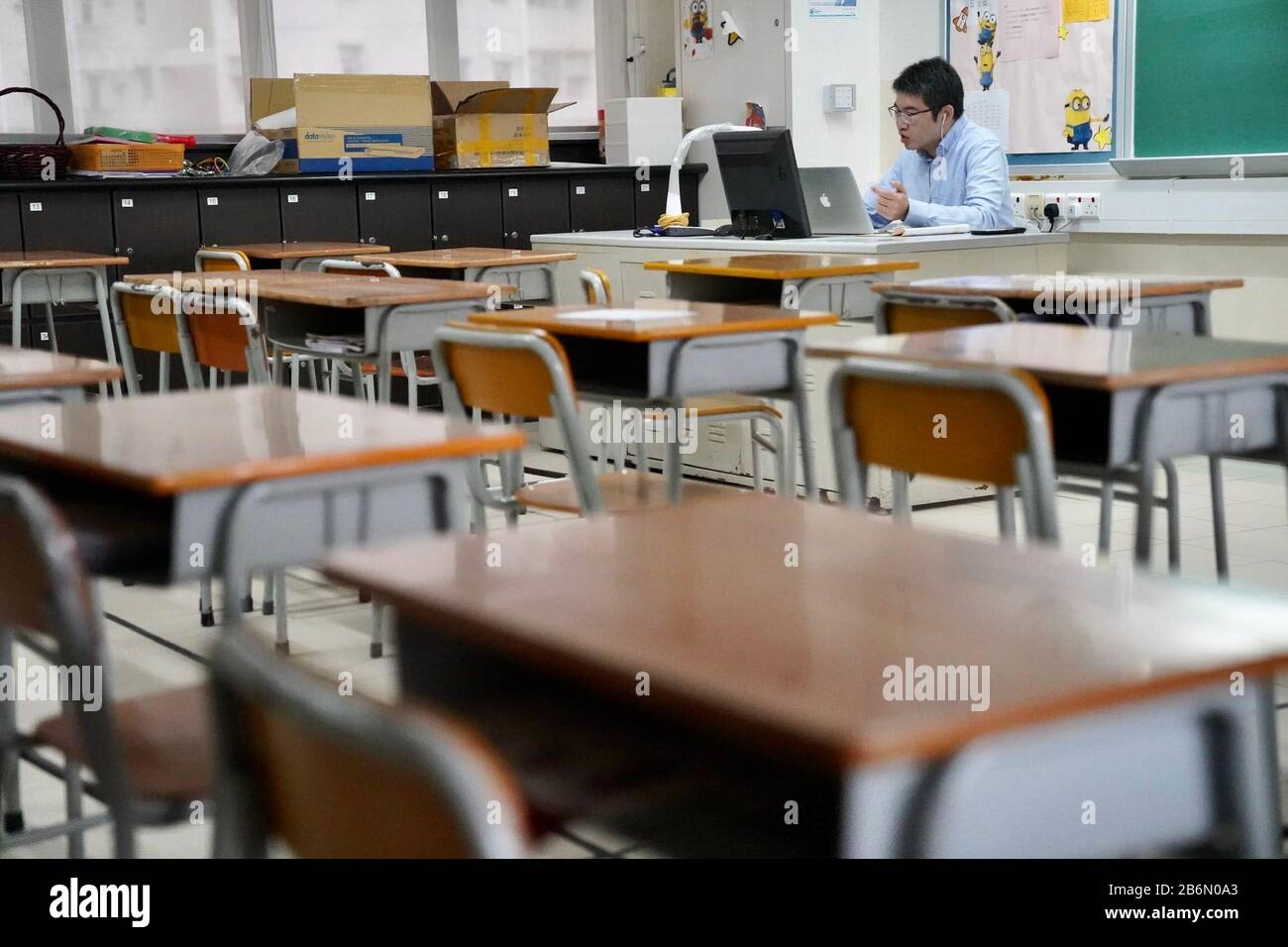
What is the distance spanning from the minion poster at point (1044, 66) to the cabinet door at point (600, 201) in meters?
1.70

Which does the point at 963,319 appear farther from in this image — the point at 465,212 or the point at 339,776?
the point at 465,212

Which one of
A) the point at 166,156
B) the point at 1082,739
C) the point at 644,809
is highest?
the point at 166,156

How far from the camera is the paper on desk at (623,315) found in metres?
3.44

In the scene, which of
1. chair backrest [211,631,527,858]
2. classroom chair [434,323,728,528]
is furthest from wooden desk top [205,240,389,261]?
chair backrest [211,631,527,858]

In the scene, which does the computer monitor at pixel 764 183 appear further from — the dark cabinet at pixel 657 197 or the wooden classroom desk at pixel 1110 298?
the dark cabinet at pixel 657 197

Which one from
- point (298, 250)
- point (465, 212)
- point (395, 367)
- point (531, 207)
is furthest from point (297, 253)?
point (531, 207)

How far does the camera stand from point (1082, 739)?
1011 mm

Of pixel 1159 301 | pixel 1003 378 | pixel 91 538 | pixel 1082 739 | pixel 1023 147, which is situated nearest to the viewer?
pixel 1082 739

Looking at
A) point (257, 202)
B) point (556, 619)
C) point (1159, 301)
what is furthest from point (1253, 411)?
point (257, 202)

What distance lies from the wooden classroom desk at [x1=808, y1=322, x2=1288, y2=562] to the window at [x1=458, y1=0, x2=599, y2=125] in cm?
635

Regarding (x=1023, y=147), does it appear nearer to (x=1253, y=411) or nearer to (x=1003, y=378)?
(x=1253, y=411)

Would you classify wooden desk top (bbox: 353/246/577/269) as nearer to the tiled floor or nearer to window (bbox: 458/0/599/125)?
the tiled floor

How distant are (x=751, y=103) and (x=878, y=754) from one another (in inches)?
287

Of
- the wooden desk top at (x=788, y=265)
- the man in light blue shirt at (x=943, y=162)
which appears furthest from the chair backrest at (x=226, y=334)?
the man in light blue shirt at (x=943, y=162)
